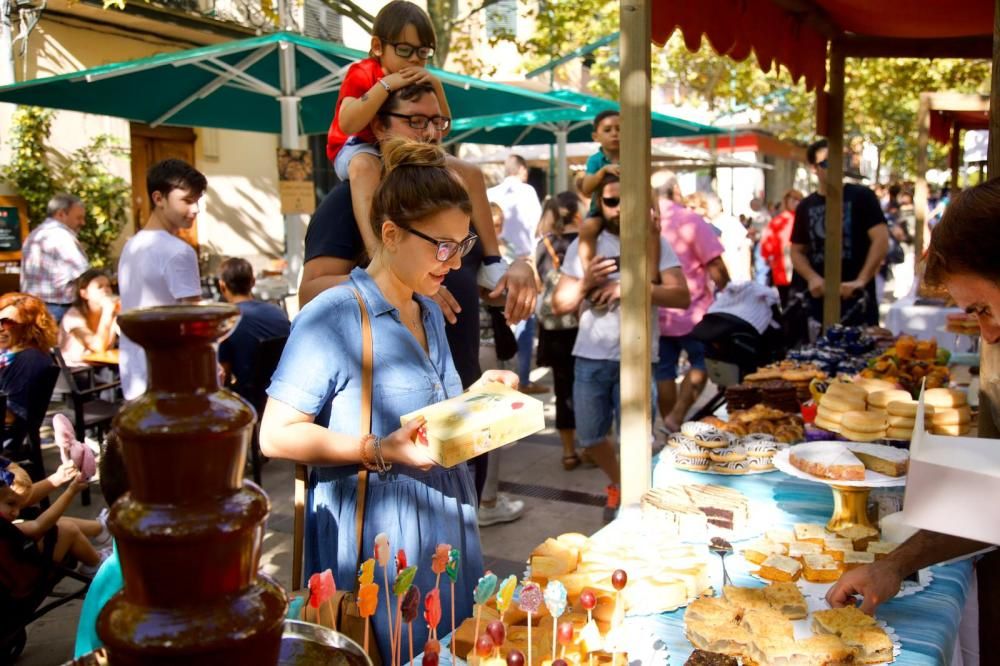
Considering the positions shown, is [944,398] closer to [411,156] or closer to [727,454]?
[727,454]

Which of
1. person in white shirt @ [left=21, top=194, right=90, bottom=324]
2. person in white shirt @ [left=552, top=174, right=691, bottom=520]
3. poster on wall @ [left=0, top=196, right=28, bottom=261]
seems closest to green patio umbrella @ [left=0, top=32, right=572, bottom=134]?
person in white shirt @ [left=21, top=194, right=90, bottom=324]

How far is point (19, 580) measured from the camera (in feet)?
10.7

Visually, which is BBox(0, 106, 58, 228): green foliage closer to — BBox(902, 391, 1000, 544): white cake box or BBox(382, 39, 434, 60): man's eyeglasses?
BBox(382, 39, 434, 60): man's eyeglasses

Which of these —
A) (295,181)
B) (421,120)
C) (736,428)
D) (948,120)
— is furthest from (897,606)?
(948,120)

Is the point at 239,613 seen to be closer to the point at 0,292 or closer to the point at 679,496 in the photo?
the point at 679,496

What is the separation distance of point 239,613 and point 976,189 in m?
1.77

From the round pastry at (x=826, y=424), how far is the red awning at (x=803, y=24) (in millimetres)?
1790

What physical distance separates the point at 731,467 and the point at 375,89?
5.76ft

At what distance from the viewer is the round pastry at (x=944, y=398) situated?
318 centimetres

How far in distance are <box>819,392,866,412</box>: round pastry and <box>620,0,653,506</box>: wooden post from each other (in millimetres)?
683

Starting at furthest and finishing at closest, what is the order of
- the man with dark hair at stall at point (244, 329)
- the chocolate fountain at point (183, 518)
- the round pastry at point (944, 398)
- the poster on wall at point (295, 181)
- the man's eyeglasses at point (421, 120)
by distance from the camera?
the poster on wall at point (295, 181) → the man with dark hair at stall at point (244, 329) → the round pastry at point (944, 398) → the man's eyeglasses at point (421, 120) → the chocolate fountain at point (183, 518)

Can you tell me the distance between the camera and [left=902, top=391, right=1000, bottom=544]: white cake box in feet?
4.99

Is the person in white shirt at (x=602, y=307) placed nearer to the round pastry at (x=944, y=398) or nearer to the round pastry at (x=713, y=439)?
the round pastry at (x=713, y=439)

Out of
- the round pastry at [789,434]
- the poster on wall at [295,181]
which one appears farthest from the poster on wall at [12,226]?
the round pastry at [789,434]
